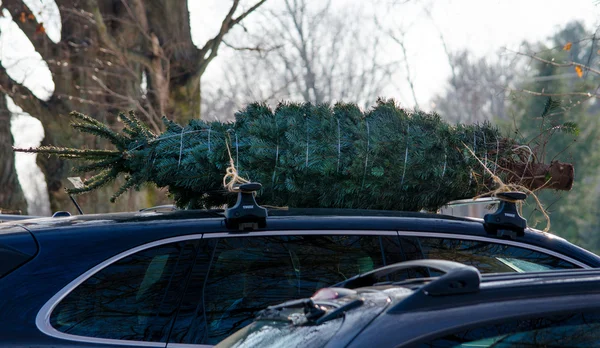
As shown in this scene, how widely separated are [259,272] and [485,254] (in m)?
1.00

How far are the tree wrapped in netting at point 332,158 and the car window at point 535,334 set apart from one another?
1.97m

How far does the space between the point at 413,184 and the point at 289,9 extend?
31433mm

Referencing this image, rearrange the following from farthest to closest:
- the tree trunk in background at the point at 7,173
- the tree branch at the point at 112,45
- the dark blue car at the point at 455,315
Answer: the tree trunk in background at the point at 7,173 < the tree branch at the point at 112,45 < the dark blue car at the point at 455,315

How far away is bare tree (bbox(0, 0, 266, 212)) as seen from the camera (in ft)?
45.1

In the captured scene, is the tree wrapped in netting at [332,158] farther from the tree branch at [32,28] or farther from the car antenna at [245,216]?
the tree branch at [32,28]

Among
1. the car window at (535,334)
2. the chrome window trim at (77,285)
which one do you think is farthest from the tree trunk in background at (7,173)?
the car window at (535,334)

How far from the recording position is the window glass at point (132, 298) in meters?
2.89

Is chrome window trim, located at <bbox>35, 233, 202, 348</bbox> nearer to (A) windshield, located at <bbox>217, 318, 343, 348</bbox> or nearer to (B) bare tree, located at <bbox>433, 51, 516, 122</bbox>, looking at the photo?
(A) windshield, located at <bbox>217, 318, 343, 348</bbox>

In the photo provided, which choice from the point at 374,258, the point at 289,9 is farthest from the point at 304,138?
the point at 289,9

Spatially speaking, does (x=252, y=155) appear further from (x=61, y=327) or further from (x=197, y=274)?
(x=61, y=327)

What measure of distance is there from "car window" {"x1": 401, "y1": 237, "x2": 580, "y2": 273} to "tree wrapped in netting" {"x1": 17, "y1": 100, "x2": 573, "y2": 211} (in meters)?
0.64

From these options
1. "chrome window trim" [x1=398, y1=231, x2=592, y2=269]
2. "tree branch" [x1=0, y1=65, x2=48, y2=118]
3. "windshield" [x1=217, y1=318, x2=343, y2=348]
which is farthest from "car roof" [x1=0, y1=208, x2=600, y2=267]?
"tree branch" [x1=0, y1=65, x2=48, y2=118]

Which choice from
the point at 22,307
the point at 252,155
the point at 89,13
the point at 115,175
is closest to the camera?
the point at 22,307

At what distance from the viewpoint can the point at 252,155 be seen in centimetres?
415
